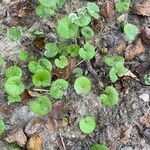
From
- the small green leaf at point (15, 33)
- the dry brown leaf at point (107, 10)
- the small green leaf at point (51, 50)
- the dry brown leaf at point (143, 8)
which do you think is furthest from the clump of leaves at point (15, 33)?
the dry brown leaf at point (143, 8)

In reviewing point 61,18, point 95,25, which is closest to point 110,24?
point 95,25

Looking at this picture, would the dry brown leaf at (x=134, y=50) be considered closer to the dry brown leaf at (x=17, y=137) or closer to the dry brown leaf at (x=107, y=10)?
the dry brown leaf at (x=107, y=10)

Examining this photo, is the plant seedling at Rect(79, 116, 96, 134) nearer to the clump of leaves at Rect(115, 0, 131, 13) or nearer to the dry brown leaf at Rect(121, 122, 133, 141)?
the dry brown leaf at Rect(121, 122, 133, 141)

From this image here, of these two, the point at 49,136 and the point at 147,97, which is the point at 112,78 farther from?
the point at 49,136

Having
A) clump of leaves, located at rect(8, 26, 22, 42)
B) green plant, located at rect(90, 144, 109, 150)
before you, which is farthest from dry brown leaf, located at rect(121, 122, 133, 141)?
clump of leaves, located at rect(8, 26, 22, 42)

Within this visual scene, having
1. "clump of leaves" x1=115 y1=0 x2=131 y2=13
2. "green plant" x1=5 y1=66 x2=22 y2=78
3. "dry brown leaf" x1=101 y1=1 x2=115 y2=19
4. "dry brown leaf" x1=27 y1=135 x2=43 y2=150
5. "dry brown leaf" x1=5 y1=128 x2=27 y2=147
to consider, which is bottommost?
"dry brown leaf" x1=27 y1=135 x2=43 y2=150

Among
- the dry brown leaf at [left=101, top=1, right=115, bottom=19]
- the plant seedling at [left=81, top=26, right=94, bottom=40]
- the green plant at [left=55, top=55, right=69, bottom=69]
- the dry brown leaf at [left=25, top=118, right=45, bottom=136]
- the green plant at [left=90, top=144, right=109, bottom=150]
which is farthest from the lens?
the dry brown leaf at [left=101, top=1, right=115, bottom=19]
